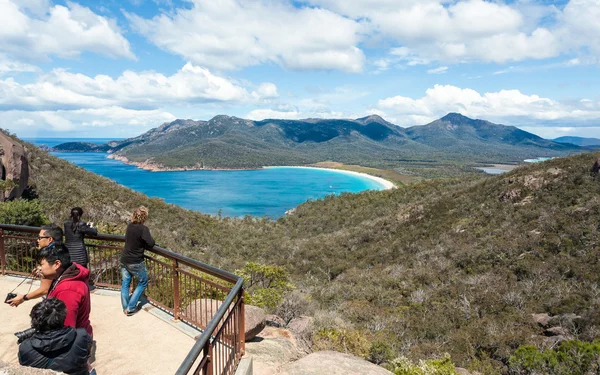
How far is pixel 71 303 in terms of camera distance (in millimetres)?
3176

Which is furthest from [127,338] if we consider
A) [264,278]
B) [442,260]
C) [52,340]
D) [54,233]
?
[442,260]

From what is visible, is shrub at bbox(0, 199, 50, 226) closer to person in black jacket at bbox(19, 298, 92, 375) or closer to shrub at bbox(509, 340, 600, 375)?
person in black jacket at bbox(19, 298, 92, 375)

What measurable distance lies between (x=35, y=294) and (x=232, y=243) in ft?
88.1

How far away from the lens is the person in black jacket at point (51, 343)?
8.67 feet

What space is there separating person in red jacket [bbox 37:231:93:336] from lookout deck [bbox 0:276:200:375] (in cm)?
97

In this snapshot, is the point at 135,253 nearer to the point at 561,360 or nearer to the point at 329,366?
the point at 329,366

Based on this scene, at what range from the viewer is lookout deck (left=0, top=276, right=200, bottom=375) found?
4086mm

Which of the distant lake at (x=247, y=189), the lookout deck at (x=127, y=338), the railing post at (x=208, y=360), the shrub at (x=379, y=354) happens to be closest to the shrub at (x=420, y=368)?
the shrub at (x=379, y=354)

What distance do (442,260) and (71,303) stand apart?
1789cm

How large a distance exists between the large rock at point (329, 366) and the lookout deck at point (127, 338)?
1636 millimetres

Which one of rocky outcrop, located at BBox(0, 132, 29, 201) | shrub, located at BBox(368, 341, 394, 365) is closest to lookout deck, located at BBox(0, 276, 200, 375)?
shrub, located at BBox(368, 341, 394, 365)

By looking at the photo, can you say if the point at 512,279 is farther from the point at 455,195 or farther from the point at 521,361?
the point at 455,195

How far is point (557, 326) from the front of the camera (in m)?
10.1

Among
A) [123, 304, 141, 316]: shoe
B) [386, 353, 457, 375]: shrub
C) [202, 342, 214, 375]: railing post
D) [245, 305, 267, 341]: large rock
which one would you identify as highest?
[202, 342, 214, 375]: railing post
